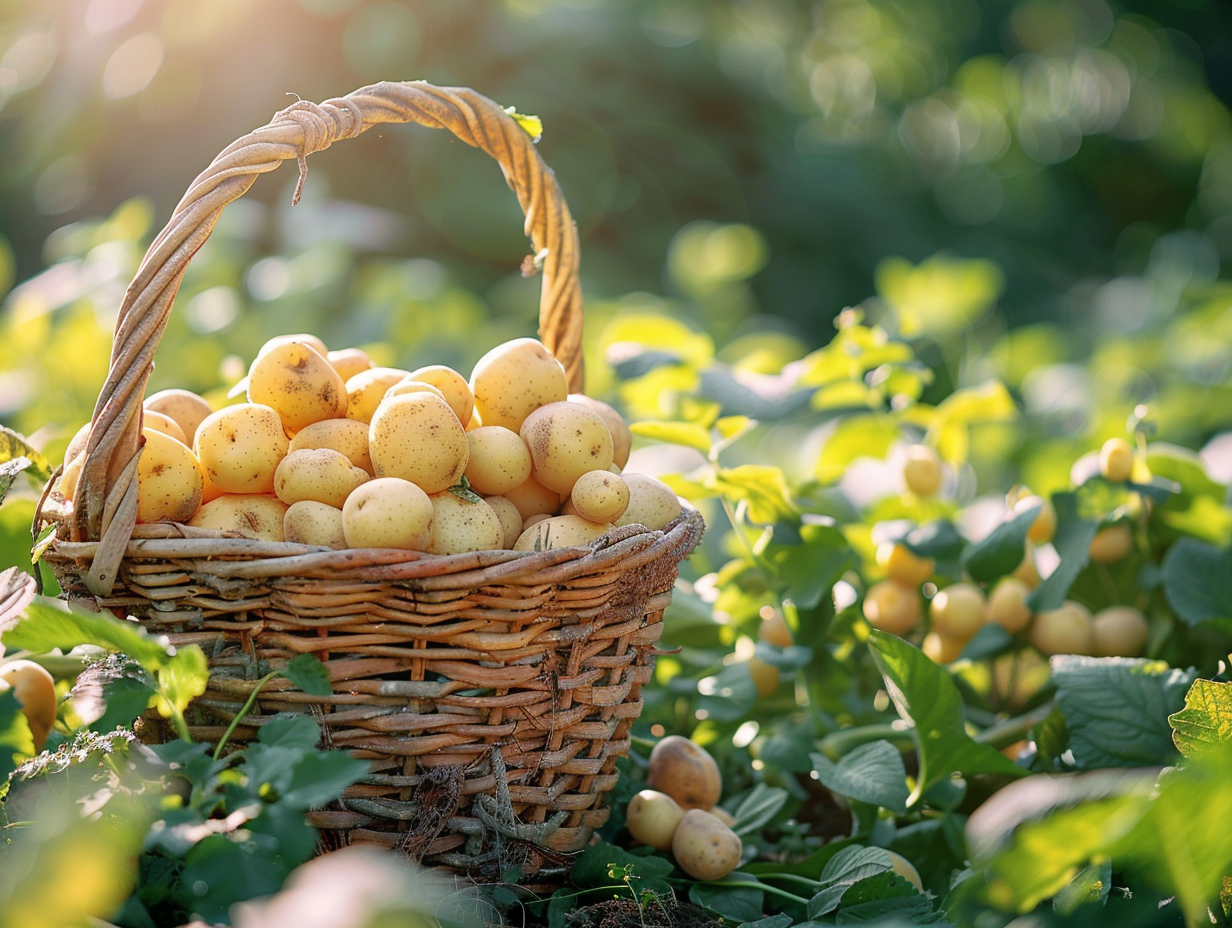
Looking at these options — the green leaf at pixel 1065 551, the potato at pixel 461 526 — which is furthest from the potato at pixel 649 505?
the green leaf at pixel 1065 551

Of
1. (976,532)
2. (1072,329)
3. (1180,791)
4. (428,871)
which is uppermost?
(1180,791)

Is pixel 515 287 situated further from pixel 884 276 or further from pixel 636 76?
pixel 636 76

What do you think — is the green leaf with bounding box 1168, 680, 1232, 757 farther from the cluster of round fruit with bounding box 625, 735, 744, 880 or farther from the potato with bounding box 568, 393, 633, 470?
the potato with bounding box 568, 393, 633, 470

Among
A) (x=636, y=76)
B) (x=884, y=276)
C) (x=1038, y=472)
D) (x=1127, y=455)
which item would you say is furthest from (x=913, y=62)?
(x=1127, y=455)

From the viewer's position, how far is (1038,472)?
1.36m

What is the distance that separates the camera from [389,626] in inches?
24.9

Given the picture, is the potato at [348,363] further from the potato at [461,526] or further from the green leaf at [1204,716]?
the green leaf at [1204,716]

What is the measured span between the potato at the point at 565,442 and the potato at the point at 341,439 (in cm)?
12

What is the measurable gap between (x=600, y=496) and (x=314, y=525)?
0.20m

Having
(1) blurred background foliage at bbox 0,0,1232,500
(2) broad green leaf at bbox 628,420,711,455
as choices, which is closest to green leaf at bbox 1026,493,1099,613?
(1) blurred background foliage at bbox 0,0,1232,500

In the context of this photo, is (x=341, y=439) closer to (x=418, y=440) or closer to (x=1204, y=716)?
(x=418, y=440)

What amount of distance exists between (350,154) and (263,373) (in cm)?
241

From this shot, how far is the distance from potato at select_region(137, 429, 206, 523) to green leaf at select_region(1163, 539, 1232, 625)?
0.89 metres

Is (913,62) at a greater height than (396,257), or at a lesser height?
greater
